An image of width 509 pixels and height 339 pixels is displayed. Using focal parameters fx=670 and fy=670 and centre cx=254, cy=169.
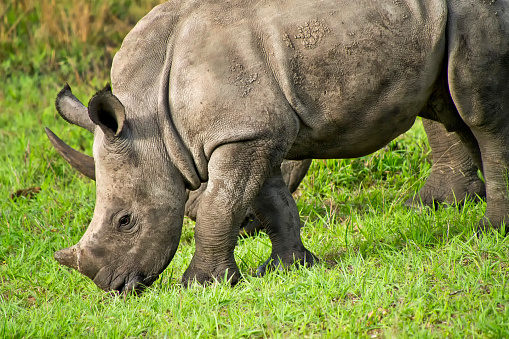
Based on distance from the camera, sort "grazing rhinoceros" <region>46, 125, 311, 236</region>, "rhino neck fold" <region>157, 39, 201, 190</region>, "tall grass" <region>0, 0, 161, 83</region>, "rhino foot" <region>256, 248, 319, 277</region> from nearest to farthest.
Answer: "rhino neck fold" <region>157, 39, 201, 190</region>, "rhino foot" <region>256, 248, 319, 277</region>, "grazing rhinoceros" <region>46, 125, 311, 236</region>, "tall grass" <region>0, 0, 161, 83</region>

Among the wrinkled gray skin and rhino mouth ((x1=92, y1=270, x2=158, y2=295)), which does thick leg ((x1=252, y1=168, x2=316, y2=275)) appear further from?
rhino mouth ((x1=92, y1=270, x2=158, y2=295))

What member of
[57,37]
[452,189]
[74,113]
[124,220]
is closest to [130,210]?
[124,220]

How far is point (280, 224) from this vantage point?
4.65 m

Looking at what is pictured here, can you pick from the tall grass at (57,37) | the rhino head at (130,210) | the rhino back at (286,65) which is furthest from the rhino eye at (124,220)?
the tall grass at (57,37)

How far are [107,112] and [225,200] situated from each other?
0.91 meters

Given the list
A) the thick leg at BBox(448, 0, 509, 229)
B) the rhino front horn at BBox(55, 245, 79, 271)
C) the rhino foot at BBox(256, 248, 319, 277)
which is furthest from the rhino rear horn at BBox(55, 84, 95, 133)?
the thick leg at BBox(448, 0, 509, 229)

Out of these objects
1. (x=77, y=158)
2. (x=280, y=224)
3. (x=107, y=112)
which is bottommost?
(x=280, y=224)

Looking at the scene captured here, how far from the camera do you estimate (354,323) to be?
344 cm

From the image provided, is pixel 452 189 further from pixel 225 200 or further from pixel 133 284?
pixel 133 284

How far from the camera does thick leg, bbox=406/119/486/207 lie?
5.75 meters

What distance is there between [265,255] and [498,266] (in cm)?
169

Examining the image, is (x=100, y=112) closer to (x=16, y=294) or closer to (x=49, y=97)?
(x=16, y=294)

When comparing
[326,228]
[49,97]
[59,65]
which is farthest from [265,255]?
[59,65]

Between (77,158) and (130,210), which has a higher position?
(77,158)
